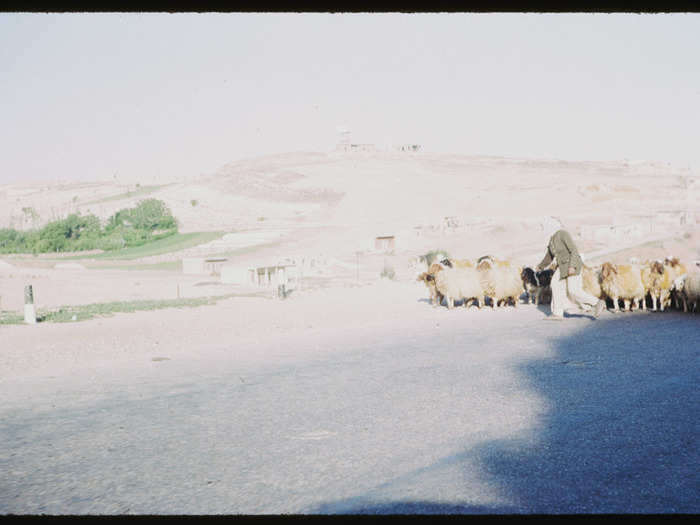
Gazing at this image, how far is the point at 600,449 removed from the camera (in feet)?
17.8

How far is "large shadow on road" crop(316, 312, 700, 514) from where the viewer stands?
4.38 m

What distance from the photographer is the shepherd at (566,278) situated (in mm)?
13992

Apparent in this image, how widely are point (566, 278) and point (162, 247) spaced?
57412 mm

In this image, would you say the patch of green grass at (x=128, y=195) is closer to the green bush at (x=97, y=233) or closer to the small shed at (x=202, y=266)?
the green bush at (x=97, y=233)

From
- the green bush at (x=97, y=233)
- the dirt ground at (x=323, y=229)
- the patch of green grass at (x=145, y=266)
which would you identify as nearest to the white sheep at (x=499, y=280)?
the dirt ground at (x=323, y=229)

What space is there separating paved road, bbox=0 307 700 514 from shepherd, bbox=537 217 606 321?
12.4 ft

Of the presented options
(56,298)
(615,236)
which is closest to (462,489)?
(56,298)

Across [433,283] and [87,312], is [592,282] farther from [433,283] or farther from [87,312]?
[87,312]

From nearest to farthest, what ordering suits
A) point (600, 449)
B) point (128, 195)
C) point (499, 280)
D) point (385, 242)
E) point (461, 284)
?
point (600, 449) → point (499, 280) → point (461, 284) → point (385, 242) → point (128, 195)

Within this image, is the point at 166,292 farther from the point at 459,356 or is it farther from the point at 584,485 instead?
the point at 584,485

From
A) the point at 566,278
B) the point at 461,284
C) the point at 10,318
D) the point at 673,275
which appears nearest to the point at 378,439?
the point at 566,278

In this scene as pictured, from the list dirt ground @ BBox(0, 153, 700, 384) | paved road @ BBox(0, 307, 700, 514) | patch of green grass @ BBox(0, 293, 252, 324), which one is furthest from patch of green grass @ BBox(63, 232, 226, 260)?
paved road @ BBox(0, 307, 700, 514)

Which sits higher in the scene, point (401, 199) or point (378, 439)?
point (401, 199)

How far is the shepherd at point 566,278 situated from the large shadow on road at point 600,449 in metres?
4.67
